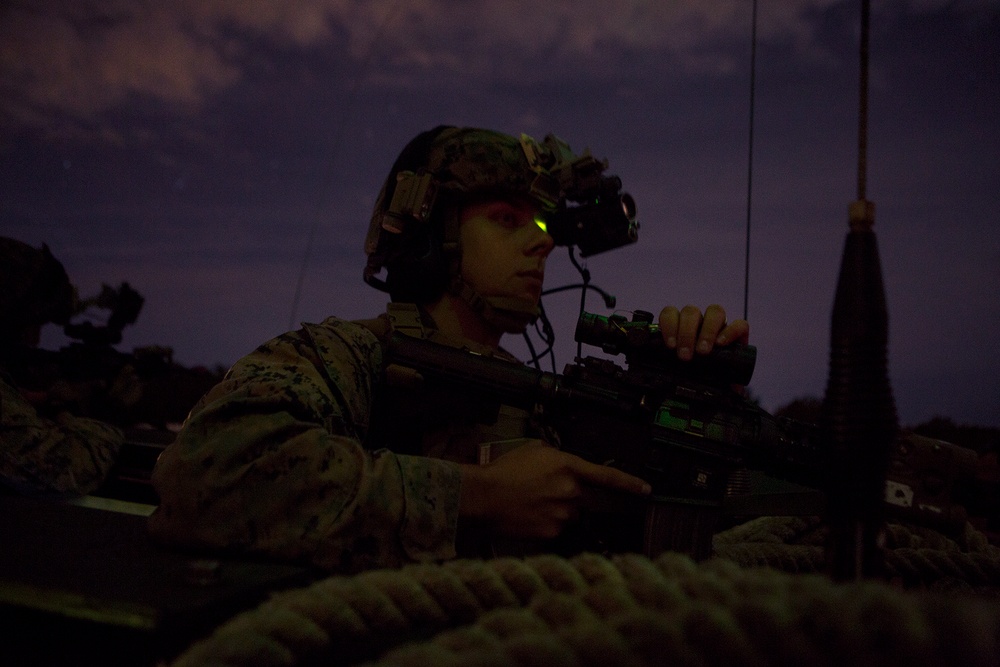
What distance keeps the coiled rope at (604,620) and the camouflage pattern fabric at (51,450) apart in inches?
99.6

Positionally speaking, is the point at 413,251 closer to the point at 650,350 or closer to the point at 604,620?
the point at 650,350

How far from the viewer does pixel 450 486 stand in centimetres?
123

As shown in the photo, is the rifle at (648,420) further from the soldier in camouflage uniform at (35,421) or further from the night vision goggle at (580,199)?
the soldier in camouflage uniform at (35,421)

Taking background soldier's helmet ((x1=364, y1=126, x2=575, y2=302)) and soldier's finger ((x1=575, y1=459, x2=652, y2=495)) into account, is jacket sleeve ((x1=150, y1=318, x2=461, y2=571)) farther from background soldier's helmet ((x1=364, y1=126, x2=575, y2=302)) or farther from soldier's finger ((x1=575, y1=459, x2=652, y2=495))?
background soldier's helmet ((x1=364, y1=126, x2=575, y2=302))

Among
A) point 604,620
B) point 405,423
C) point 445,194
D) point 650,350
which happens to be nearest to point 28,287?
point 445,194

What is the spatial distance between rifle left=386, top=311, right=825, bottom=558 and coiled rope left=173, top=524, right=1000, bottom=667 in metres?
0.73

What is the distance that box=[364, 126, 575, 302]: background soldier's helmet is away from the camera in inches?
78.7

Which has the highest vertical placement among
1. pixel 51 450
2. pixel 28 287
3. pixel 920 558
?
pixel 28 287

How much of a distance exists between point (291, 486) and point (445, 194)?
1.27 meters

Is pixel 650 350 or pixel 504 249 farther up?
pixel 504 249

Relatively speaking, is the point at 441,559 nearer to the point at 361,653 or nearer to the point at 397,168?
the point at 361,653

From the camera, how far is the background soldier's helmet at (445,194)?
6.56 feet

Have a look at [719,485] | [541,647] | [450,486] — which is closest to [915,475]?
[719,485]

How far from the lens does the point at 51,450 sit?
2.70 meters
